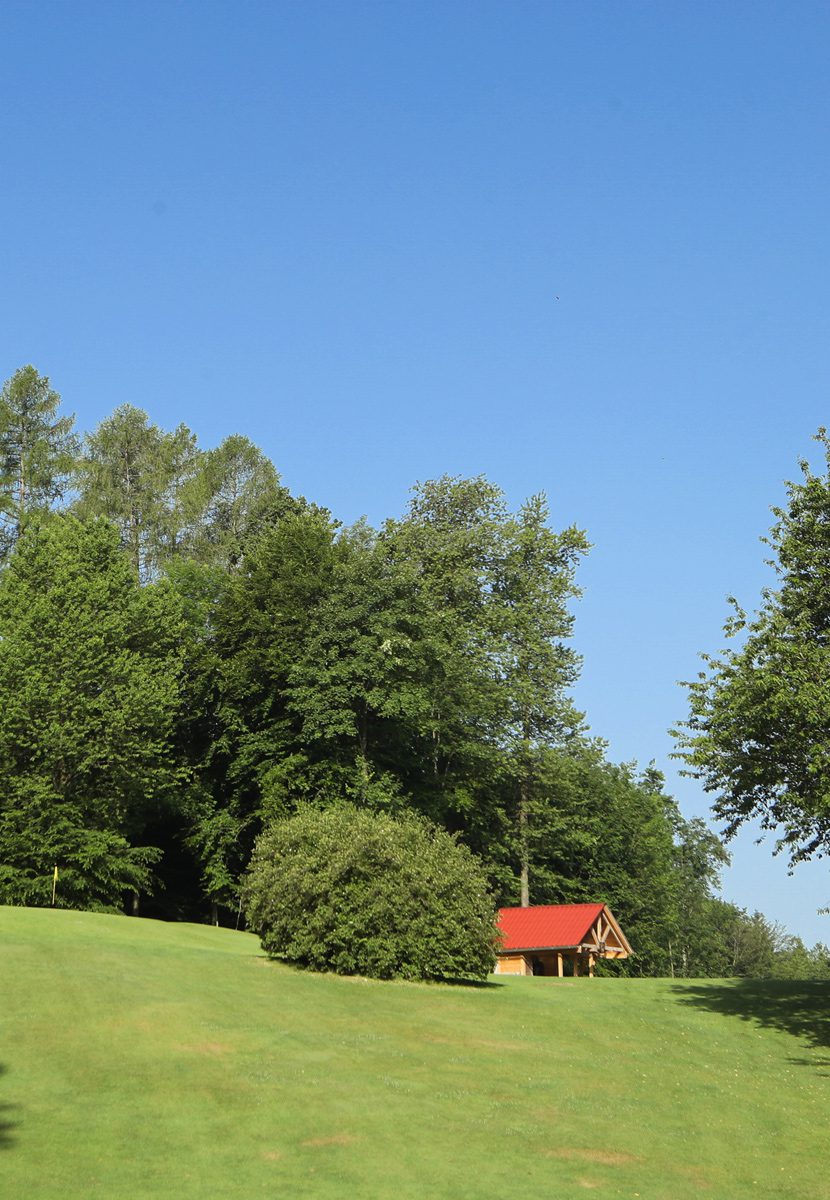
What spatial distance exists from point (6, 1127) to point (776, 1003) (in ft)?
96.4

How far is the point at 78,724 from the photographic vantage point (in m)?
51.2

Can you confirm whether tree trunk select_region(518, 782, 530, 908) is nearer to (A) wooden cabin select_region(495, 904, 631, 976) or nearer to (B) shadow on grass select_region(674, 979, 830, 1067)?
(A) wooden cabin select_region(495, 904, 631, 976)

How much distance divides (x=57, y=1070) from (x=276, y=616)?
38083mm

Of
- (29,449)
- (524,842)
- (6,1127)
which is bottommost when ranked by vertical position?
(6,1127)

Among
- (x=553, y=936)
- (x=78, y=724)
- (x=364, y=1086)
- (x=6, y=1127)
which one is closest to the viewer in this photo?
(x=6, y=1127)

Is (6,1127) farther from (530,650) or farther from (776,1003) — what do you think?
(530,650)

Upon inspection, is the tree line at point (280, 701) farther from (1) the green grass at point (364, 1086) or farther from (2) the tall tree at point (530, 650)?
(1) the green grass at point (364, 1086)

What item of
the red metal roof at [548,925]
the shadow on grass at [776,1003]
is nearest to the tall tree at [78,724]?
the red metal roof at [548,925]

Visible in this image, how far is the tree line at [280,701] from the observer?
51.6 metres

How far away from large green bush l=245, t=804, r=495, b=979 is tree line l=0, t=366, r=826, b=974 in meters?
10.0

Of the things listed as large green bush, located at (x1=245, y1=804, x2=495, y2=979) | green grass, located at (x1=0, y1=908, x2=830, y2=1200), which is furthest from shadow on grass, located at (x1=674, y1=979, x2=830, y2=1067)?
large green bush, located at (x1=245, y1=804, x2=495, y2=979)

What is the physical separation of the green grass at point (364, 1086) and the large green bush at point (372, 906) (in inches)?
47.8

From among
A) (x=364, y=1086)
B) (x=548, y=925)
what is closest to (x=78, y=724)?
(x=548, y=925)

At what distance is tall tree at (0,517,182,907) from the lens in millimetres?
49500
